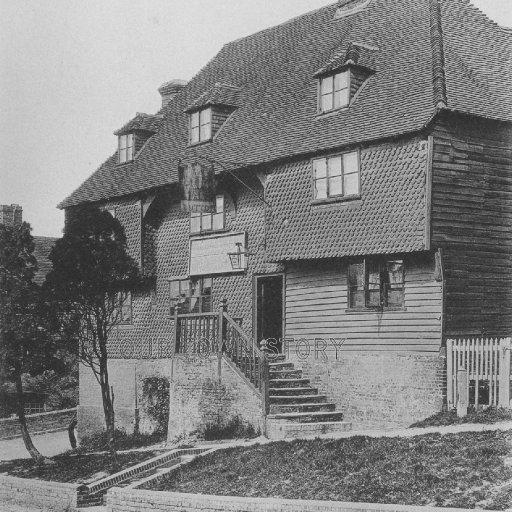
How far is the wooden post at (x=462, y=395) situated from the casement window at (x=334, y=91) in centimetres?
796

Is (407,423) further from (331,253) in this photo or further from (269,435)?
(331,253)

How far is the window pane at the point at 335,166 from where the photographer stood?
2186cm

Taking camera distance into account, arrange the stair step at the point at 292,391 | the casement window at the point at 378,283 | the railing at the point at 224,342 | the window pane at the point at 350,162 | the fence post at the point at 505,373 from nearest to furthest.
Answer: the fence post at the point at 505,373 < the railing at the point at 224,342 < the casement window at the point at 378,283 < the stair step at the point at 292,391 < the window pane at the point at 350,162

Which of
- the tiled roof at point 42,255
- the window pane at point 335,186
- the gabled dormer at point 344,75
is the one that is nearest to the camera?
the window pane at point 335,186

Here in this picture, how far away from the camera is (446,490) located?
41.9 ft

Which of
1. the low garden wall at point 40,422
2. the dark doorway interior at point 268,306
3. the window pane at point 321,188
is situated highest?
the window pane at point 321,188

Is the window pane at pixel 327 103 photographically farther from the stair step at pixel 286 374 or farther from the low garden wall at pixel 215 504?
the low garden wall at pixel 215 504

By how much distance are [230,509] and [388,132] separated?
32.8 feet

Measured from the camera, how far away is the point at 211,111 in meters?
27.3

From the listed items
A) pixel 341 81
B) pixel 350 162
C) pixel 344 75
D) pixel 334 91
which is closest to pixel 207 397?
pixel 350 162

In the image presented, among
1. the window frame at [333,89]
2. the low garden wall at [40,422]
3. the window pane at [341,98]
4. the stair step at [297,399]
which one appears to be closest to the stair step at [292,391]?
the stair step at [297,399]

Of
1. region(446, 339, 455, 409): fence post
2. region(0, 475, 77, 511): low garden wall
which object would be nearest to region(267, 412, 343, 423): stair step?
region(446, 339, 455, 409): fence post

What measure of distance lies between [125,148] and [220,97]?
208 inches

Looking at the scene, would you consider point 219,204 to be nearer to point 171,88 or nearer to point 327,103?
point 327,103
